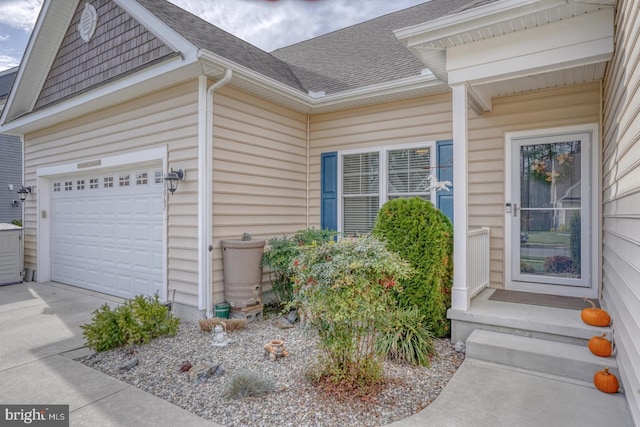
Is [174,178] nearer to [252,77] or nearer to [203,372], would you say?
[252,77]

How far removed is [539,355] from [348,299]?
1801 millimetres

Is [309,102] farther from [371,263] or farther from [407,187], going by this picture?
[371,263]

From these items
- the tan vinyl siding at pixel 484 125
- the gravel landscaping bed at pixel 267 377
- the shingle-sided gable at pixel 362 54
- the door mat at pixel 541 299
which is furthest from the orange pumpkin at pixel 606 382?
the shingle-sided gable at pixel 362 54

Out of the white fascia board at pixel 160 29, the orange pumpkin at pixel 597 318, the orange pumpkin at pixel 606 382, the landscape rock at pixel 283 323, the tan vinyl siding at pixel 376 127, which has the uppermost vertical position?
the white fascia board at pixel 160 29

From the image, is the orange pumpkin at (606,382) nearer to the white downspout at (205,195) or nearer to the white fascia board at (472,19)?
the white fascia board at (472,19)

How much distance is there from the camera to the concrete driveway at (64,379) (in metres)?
2.56

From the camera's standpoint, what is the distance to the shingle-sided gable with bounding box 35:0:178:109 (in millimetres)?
5188

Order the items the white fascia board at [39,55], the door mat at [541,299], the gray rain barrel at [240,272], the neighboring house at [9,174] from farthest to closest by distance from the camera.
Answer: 1. the neighboring house at [9,174]
2. the white fascia board at [39,55]
3. the gray rain barrel at [240,272]
4. the door mat at [541,299]

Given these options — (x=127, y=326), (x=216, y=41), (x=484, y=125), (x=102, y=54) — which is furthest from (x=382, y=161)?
Answer: (x=102, y=54)

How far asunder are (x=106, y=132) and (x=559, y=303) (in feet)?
22.5

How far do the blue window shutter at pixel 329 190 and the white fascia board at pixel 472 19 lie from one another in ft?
8.79

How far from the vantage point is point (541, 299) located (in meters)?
4.18

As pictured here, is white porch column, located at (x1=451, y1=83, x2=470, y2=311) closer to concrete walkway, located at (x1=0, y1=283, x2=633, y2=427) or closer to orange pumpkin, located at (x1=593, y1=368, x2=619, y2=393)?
concrete walkway, located at (x1=0, y1=283, x2=633, y2=427)

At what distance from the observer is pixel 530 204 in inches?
183
